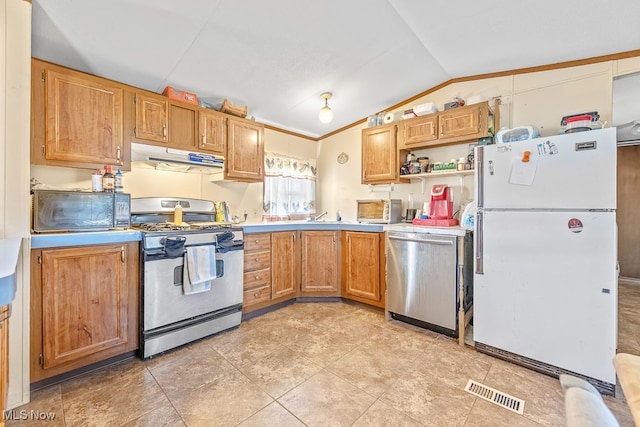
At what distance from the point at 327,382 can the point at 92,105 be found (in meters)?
2.64

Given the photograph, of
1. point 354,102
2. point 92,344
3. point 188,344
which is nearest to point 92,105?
point 92,344

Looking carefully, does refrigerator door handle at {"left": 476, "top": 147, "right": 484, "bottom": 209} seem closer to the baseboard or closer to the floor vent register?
the floor vent register

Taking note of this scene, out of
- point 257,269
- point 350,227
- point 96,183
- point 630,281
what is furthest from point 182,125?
point 630,281

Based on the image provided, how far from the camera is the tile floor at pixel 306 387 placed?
155 cm

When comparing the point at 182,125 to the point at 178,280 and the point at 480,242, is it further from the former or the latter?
the point at 480,242

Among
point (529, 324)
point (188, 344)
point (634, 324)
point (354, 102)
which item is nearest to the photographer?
point (529, 324)

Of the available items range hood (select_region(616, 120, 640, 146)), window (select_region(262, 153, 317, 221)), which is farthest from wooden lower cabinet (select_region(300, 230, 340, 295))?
range hood (select_region(616, 120, 640, 146))

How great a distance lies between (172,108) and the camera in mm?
2590

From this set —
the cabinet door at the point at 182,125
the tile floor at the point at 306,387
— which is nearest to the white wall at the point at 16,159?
the tile floor at the point at 306,387

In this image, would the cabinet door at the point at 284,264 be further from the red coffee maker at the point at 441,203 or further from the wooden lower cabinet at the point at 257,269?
the red coffee maker at the point at 441,203

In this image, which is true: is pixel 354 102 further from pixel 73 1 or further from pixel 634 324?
pixel 634 324

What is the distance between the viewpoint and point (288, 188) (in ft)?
13.1

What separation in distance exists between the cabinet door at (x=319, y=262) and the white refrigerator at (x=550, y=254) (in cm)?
157

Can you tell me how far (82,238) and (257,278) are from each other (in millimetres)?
1532
